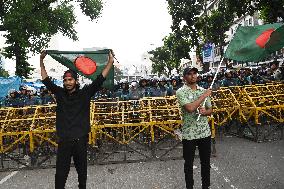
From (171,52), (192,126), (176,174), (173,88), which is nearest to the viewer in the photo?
(192,126)

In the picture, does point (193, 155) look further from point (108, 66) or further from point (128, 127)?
point (128, 127)

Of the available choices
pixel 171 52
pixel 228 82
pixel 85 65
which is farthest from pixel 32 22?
pixel 171 52

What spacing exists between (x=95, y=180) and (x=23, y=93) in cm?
1139

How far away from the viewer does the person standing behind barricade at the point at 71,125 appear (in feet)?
15.4

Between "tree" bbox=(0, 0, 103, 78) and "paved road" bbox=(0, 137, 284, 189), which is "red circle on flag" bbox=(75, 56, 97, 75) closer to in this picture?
"paved road" bbox=(0, 137, 284, 189)

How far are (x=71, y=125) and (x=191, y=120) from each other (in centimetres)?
173

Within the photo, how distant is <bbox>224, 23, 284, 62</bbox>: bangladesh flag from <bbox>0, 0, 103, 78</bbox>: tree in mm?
22568

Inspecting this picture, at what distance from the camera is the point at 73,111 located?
15.6 feet

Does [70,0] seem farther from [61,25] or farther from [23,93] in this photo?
[23,93]

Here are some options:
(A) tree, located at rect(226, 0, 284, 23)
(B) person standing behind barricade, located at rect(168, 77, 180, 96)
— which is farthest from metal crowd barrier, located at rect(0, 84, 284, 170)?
(A) tree, located at rect(226, 0, 284, 23)

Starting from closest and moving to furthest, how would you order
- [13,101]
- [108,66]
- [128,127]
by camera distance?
[108,66] < [128,127] < [13,101]

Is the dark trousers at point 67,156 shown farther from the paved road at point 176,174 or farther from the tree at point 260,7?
the tree at point 260,7

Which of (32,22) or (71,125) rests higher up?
(32,22)

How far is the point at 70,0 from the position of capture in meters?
36.7
